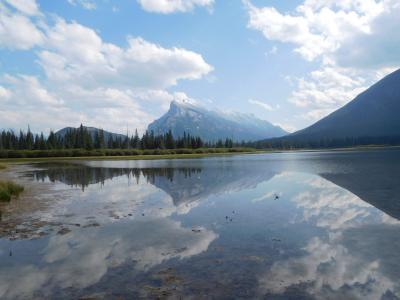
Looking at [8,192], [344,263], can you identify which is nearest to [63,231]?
[8,192]

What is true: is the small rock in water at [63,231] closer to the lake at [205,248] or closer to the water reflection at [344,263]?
the lake at [205,248]

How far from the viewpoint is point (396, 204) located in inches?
922

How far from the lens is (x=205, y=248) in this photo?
14.7 m

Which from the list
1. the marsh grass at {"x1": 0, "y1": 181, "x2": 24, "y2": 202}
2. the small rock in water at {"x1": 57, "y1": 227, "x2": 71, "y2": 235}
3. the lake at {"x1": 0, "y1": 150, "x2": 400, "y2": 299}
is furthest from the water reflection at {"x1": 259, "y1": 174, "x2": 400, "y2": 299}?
the marsh grass at {"x1": 0, "y1": 181, "x2": 24, "y2": 202}

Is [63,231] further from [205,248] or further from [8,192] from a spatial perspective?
[8,192]

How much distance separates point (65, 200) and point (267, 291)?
78.4 feet

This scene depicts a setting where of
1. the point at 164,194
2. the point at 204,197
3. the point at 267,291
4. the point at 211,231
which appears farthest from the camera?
the point at 164,194

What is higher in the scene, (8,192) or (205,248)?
(8,192)

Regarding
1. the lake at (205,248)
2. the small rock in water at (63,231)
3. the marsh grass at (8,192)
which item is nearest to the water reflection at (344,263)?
the lake at (205,248)

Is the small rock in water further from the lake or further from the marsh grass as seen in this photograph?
the marsh grass

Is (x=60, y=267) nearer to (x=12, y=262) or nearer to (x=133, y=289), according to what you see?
(x=12, y=262)

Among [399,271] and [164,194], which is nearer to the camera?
[399,271]

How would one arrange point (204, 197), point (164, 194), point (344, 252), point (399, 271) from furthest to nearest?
point (164, 194), point (204, 197), point (344, 252), point (399, 271)

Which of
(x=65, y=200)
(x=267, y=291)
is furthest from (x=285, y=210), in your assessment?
(x=65, y=200)
